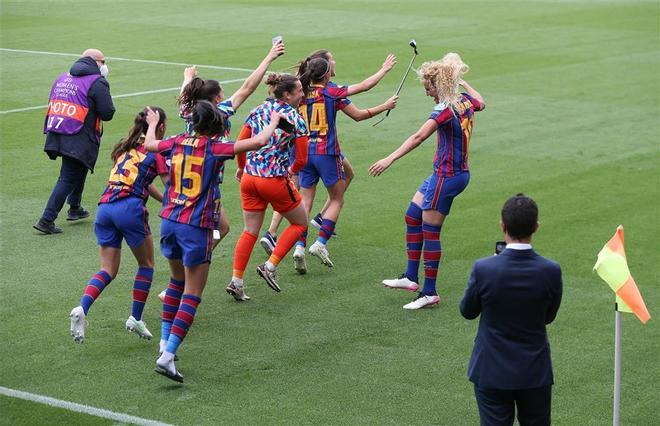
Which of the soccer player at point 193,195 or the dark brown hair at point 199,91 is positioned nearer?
the soccer player at point 193,195

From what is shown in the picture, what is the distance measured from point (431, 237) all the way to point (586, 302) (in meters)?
1.60

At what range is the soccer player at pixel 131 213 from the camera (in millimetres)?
9039

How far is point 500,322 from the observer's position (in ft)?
20.0

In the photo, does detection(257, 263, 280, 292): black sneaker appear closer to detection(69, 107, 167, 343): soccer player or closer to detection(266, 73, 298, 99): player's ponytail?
detection(69, 107, 167, 343): soccer player

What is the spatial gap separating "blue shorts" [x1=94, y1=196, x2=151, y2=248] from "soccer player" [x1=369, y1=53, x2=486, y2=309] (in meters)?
2.07

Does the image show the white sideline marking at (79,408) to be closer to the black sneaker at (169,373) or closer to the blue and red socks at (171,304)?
the black sneaker at (169,373)

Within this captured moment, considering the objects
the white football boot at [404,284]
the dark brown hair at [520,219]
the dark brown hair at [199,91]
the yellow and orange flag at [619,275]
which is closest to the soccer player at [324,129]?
the white football boot at [404,284]

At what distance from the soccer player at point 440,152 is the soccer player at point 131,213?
2004 mm

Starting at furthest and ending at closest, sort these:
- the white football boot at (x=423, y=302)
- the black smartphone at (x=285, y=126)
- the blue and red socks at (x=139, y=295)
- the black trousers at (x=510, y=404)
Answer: the white football boot at (x=423, y=302) < the black smartphone at (x=285, y=126) < the blue and red socks at (x=139, y=295) < the black trousers at (x=510, y=404)

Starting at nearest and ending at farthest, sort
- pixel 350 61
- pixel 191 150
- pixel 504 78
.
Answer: pixel 191 150, pixel 504 78, pixel 350 61

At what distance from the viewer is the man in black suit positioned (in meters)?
6.05

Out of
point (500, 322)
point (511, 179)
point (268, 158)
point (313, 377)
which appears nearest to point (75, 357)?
point (313, 377)

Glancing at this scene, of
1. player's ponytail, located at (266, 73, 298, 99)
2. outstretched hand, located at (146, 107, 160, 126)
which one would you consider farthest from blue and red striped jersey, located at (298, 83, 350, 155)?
outstretched hand, located at (146, 107, 160, 126)

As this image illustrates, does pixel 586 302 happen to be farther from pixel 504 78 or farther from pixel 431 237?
pixel 504 78
